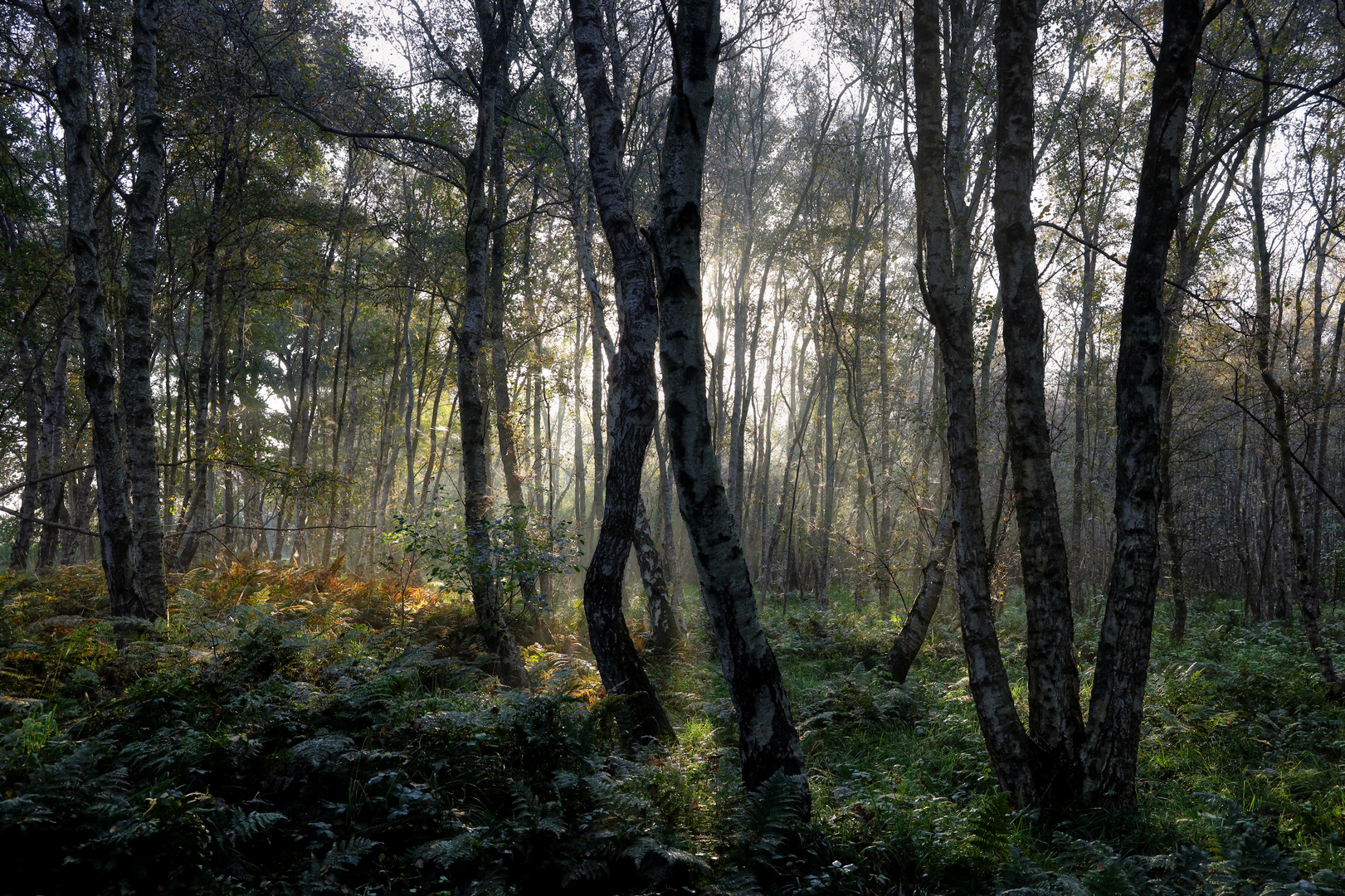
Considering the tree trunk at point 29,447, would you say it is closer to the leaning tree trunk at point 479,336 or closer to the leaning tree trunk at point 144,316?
the leaning tree trunk at point 144,316

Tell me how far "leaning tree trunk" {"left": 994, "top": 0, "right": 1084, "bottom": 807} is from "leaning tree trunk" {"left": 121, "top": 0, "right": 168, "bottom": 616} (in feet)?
22.9

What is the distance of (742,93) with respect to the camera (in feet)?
65.0

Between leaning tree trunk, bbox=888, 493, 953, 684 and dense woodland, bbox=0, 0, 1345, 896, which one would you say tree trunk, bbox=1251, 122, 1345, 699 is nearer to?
dense woodland, bbox=0, 0, 1345, 896

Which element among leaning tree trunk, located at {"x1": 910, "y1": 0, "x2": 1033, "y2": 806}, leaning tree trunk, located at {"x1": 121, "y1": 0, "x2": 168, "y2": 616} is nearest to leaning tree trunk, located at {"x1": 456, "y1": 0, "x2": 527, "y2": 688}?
leaning tree trunk, located at {"x1": 121, "y1": 0, "x2": 168, "y2": 616}

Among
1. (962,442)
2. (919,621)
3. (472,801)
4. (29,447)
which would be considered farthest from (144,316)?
(29,447)

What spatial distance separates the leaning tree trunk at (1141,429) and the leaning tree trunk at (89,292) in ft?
24.2

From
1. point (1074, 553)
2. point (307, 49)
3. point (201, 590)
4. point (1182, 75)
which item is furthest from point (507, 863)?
point (1074, 553)

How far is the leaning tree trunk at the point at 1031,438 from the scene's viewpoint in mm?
4328

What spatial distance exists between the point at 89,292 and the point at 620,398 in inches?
174

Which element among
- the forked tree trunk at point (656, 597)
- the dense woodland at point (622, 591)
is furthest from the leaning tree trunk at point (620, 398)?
the forked tree trunk at point (656, 597)

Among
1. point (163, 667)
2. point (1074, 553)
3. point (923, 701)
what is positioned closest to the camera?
point (163, 667)

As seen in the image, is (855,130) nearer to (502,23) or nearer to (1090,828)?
(502,23)

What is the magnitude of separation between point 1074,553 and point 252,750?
16.9 m

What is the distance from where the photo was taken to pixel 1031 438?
176 inches
